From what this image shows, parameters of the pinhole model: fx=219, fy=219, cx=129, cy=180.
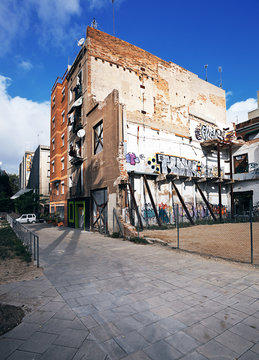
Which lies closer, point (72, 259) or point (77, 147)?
point (72, 259)

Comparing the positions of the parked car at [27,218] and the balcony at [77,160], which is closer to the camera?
the balcony at [77,160]

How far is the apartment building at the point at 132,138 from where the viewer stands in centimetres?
1567

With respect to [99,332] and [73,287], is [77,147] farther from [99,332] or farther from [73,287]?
[99,332]

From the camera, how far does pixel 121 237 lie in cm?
1335

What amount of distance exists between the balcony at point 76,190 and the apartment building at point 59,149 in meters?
2.17

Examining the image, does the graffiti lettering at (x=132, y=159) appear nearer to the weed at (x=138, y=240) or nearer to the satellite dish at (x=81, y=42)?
the weed at (x=138, y=240)

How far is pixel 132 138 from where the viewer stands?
20.8m

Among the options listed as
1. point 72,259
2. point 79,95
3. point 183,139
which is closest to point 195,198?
point 183,139

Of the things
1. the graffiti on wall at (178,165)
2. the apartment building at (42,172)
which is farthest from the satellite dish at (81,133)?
the apartment building at (42,172)

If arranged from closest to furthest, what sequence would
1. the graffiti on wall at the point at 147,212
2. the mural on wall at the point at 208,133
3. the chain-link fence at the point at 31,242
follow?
the chain-link fence at the point at 31,242, the graffiti on wall at the point at 147,212, the mural on wall at the point at 208,133

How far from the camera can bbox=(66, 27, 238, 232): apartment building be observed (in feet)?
51.4

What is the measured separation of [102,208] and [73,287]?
36.2 feet

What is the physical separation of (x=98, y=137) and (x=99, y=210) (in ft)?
19.0

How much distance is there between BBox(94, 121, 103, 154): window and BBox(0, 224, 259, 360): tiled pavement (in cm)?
1150
